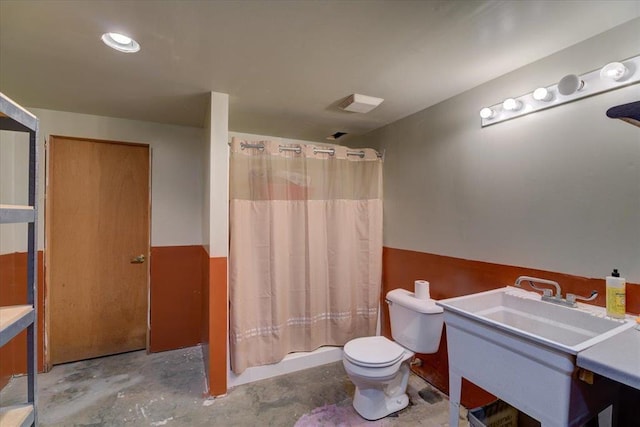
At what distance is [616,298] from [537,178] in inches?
26.7

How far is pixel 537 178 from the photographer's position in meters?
1.61

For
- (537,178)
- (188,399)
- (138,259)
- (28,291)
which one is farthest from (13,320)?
(537,178)

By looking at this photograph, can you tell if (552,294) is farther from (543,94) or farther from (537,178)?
(543,94)

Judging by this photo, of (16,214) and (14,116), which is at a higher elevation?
(14,116)

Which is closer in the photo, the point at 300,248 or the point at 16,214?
the point at 16,214

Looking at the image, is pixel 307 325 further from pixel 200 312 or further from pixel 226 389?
pixel 200 312

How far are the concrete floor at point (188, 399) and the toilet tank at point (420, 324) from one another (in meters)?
0.41

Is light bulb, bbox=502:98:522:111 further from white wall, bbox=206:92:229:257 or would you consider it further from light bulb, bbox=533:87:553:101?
white wall, bbox=206:92:229:257

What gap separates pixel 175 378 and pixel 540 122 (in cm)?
308

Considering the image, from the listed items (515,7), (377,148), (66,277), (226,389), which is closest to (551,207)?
(515,7)

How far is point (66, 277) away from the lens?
8.20ft

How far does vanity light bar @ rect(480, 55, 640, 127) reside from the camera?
127 cm

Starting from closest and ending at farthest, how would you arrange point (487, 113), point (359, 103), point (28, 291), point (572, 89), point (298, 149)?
point (28, 291) < point (572, 89) < point (487, 113) < point (359, 103) < point (298, 149)

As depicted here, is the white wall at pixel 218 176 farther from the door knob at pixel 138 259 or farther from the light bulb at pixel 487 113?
the light bulb at pixel 487 113
